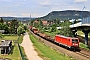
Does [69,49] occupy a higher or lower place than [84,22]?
lower

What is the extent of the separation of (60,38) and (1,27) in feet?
235

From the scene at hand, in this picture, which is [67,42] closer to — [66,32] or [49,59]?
[49,59]

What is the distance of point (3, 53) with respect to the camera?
44500 millimetres

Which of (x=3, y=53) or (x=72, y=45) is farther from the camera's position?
(x=72, y=45)

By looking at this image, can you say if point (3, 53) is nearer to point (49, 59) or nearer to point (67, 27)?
point (49, 59)

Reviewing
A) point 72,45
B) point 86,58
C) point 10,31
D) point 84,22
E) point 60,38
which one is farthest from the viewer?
point 10,31

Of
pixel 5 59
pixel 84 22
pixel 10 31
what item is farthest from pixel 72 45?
pixel 10 31

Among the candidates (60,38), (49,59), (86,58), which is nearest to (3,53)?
(49,59)

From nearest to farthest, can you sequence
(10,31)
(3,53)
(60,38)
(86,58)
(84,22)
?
(86,58)
(3,53)
(84,22)
(60,38)
(10,31)

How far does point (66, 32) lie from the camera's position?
93.3m

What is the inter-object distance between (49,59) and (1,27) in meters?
95.7

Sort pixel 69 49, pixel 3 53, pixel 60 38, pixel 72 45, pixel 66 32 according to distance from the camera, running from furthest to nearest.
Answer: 1. pixel 66 32
2. pixel 60 38
3. pixel 69 49
4. pixel 72 45
5. pixel 3 53

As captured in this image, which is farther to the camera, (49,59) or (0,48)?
(0,48)

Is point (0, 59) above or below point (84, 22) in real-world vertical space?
below
